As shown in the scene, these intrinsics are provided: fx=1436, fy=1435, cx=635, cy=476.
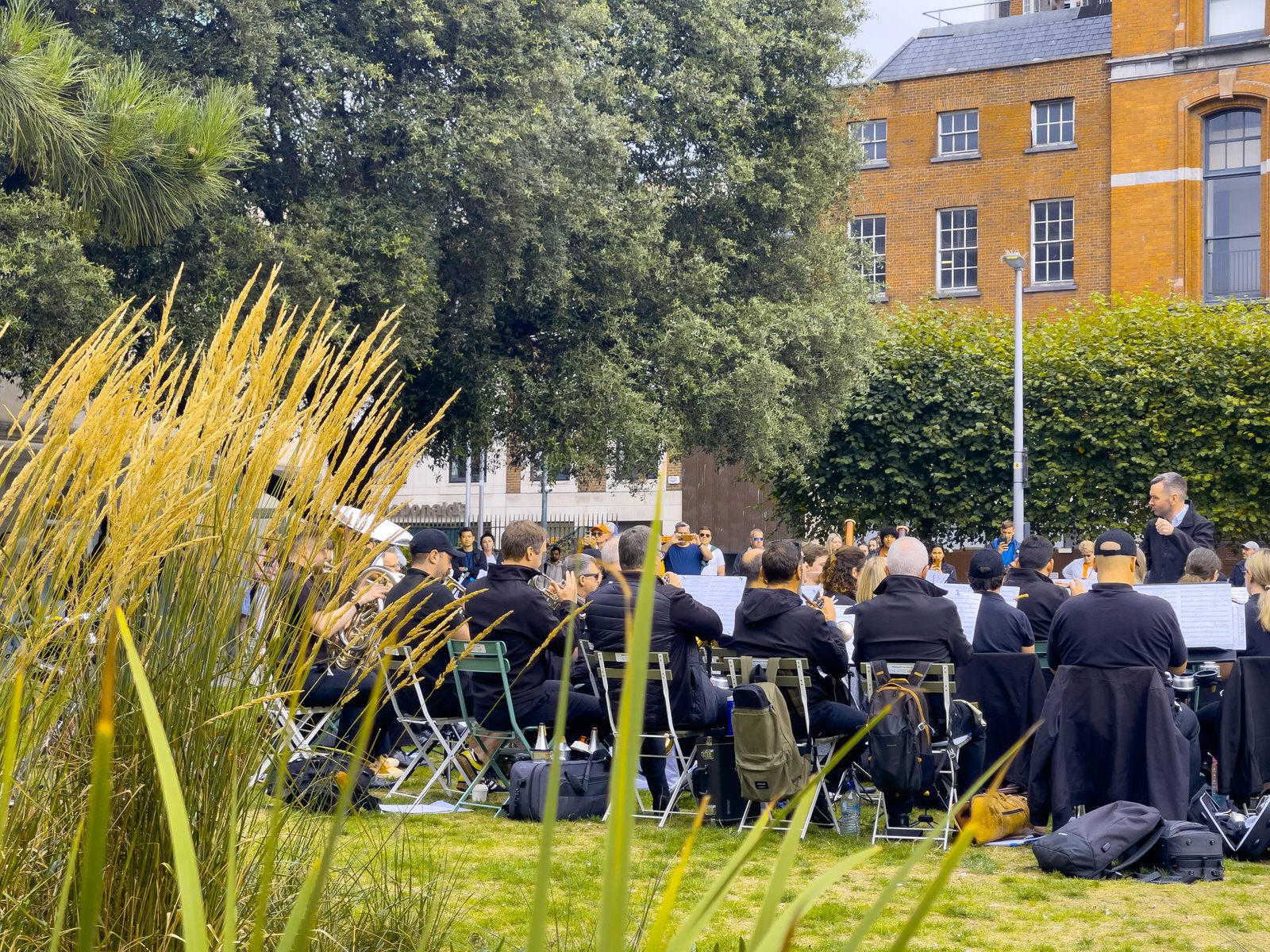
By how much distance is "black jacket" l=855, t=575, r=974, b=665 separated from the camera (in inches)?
284

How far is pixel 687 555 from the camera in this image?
1547 cm

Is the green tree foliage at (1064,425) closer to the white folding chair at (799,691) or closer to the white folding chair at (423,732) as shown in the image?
the white folding chair at (423,732)

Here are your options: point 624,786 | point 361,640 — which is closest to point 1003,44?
point 361,640

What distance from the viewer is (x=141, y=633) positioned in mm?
2791

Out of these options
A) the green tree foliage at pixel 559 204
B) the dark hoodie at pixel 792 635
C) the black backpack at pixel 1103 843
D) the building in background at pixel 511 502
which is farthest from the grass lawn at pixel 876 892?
the building in background at pixel 511 502

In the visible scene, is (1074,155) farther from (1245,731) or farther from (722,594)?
(1245,731)

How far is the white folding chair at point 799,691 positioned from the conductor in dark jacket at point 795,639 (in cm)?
3

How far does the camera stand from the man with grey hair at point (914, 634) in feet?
23.7

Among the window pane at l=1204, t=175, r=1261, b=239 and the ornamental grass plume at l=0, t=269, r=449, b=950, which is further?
the window pane at l=1204, t=175, r=1261, b=239

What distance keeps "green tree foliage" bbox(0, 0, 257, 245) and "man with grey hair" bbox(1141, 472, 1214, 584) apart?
8392 mm

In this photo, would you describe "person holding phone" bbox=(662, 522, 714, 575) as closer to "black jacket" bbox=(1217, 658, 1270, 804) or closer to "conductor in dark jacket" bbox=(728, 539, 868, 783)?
"conductor in dark jacket" bbox=(728, 539, 868, 783)

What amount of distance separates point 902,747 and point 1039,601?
2.07 meters

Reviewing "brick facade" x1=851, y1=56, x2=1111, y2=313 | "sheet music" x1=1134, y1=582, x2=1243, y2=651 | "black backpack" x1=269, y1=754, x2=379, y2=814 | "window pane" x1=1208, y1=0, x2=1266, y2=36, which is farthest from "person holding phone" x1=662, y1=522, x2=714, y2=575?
"window pane" x1=1208, y1=0, x2=1266, y2=36

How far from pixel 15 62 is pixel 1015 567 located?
8.54m
